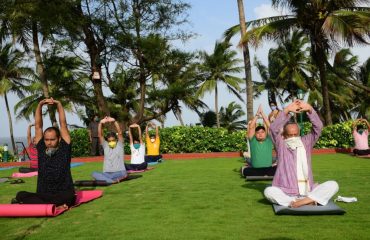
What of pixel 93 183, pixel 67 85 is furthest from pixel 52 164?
pixel 67 85

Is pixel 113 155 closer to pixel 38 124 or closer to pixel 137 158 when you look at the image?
pixel 137 158

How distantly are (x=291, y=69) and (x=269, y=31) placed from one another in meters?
Answer: 16.6

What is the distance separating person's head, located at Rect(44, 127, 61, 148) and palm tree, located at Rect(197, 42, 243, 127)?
1279 inches

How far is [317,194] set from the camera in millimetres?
5887

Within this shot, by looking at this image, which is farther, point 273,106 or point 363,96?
point 363,96

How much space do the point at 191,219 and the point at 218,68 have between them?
1349 inches

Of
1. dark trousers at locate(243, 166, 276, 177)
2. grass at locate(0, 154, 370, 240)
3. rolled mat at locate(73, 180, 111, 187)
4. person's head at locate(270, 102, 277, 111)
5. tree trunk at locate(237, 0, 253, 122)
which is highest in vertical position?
tree trunk at locate(237, 0, 253, 122)

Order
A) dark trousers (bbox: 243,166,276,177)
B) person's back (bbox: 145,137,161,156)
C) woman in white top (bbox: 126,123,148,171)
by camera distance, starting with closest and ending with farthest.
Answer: dark trousers (bbox: 243,166,276,177) < woman in white top (bbox: 126,123,148,171) < person's back (bbox: 145,137,161,156)

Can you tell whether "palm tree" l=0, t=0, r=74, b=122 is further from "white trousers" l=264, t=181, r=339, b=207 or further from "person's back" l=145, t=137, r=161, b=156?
"white trousers" l=264, t=181, r=339, b=207

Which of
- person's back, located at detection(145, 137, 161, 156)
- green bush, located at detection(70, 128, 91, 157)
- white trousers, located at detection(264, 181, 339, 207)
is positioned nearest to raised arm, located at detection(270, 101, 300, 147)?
white trousers, located at detection(264, 181, 339, 207)

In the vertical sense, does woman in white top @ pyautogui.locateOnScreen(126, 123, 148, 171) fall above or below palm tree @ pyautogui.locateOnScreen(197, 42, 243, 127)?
below

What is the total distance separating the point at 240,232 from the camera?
16.2ft

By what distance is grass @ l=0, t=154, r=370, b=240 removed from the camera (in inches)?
194

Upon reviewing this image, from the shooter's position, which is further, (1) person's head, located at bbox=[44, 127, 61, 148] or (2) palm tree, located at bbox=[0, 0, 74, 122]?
(2) palm tree, located at bbox=[0, 0, 74, 122]
